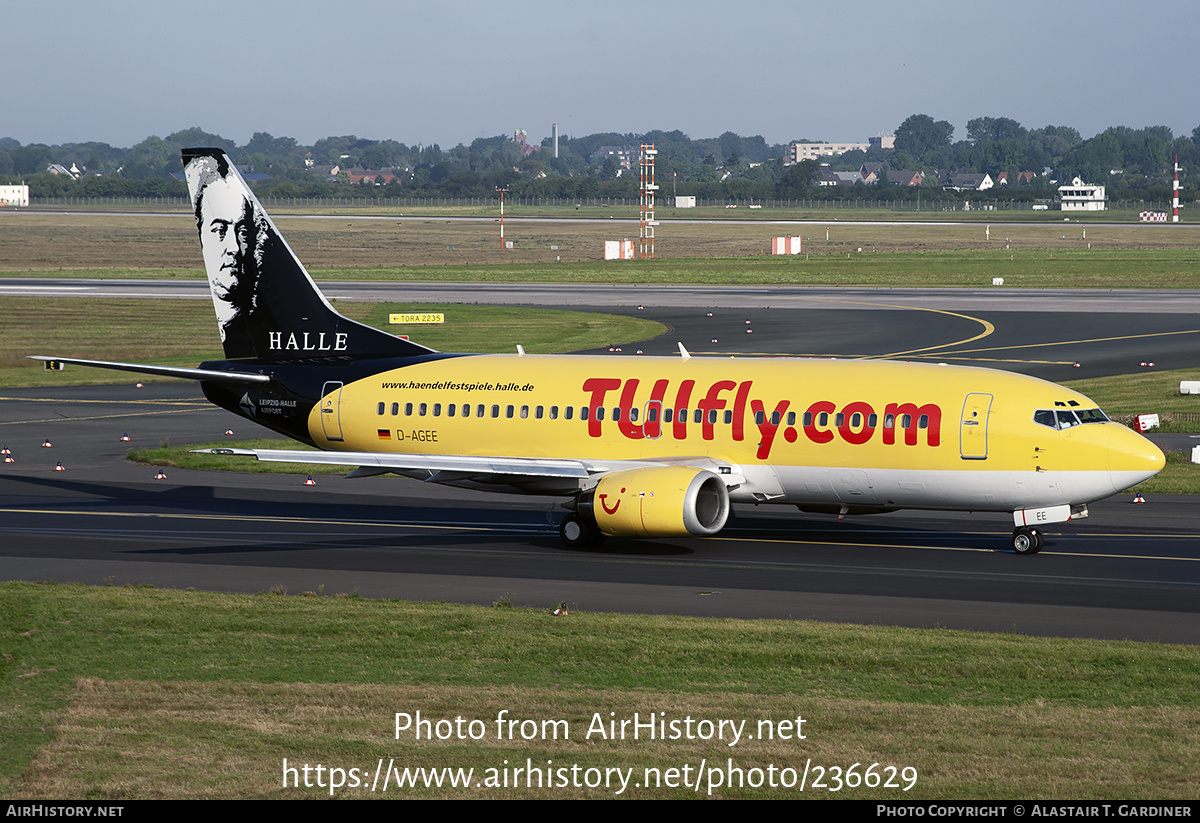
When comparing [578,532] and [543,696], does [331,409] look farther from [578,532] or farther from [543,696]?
[543,696]

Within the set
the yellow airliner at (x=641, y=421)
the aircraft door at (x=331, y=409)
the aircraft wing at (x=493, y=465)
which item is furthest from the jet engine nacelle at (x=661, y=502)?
the aircraft door at (x=331, y=409)

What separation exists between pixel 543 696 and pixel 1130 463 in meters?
16.7

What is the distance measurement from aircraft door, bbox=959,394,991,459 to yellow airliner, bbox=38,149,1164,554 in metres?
0.04

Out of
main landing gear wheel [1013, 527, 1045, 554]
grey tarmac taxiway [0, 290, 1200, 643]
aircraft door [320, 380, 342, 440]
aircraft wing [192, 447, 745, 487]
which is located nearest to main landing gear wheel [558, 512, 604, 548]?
grey tarmac taxiway [0, 290, 1200, 643]

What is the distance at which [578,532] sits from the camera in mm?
33062

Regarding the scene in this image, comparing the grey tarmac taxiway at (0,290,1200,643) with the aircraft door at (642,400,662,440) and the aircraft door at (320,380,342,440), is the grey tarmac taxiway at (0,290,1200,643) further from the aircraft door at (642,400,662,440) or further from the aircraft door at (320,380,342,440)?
the aircraft door at (642,400,662,440)

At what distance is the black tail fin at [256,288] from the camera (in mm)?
37844

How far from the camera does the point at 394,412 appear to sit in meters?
36.2

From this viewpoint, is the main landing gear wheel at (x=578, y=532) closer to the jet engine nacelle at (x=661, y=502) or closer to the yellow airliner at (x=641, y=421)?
the yellow airliner at (x=641, y=421)

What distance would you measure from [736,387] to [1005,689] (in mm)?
14512

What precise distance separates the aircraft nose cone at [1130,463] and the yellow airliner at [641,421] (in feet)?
0.12

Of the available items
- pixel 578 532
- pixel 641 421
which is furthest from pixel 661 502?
pixel 641 421
